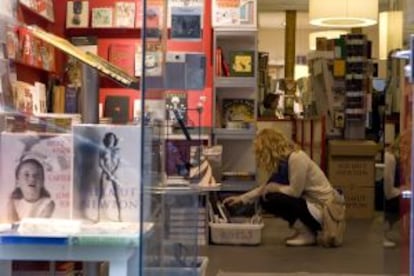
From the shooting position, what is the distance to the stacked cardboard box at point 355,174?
866 cm

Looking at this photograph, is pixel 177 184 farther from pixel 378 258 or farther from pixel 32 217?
pixel 378 258

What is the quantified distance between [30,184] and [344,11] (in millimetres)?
6677

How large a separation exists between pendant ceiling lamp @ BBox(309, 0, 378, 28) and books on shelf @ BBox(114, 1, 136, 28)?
121 inches

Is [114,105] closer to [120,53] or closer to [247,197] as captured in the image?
[120,53]

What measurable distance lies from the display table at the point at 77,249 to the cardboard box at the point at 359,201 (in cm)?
686

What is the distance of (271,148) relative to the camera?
21.8 feet

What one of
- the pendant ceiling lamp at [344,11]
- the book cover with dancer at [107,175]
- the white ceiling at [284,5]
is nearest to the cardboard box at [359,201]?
the pendant ceiling lamp at [344,11]

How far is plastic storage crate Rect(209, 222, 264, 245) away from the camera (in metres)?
6.76

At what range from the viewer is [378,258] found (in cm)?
624

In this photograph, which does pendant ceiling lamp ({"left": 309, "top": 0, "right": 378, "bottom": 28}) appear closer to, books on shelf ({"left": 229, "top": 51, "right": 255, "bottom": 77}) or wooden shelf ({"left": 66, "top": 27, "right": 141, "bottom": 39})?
books on shelf ({"left": 229, "top": 51, "right": 255, "bottom": 77})

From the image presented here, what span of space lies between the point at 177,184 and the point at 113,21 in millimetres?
3148

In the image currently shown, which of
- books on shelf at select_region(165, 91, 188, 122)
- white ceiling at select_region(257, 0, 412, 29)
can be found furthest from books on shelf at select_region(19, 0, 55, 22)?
white ceiling at select_region(257, 0, 412, 29)

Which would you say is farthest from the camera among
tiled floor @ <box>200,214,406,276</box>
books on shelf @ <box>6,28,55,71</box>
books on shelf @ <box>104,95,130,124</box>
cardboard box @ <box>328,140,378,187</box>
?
cardboard box @ <box>328,140,378,187</box>

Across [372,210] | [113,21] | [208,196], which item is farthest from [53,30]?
[372,210]
